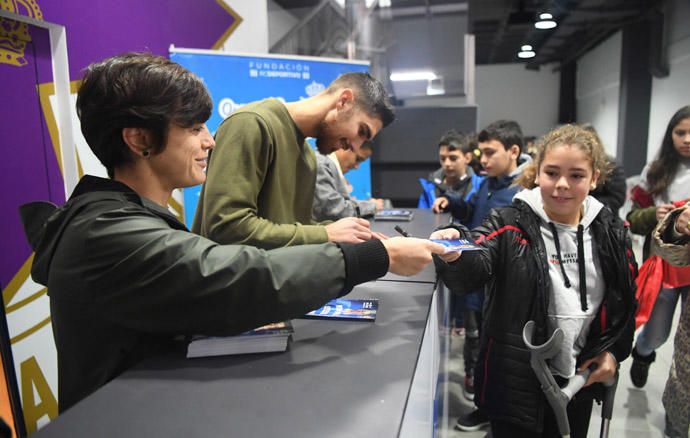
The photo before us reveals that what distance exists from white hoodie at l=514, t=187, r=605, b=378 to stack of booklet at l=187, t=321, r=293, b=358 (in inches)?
38.7

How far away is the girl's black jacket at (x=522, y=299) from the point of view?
57.7 inches

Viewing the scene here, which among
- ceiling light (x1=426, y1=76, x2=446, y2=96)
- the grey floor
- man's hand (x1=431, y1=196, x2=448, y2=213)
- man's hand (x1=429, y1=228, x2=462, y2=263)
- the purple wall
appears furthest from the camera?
ceiling light (x1=426, y1=76, x2=446, y2=96)

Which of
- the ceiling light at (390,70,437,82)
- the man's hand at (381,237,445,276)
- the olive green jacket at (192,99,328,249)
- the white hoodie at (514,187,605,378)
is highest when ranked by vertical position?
the ceiling light at (390,70,437,82)

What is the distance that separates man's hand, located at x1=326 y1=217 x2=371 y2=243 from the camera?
3.92 feet

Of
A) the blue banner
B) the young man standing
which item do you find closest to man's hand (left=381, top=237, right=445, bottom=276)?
the young man standing

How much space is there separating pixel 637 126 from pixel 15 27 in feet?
35.2

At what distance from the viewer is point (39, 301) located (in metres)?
2.23

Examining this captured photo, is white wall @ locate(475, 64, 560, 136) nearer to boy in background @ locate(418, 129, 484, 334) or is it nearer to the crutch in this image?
boy in background @ locate(418, 129, 484, 334)

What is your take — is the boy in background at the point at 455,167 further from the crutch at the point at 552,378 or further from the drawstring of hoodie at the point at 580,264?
the crutch at the point at 552,378

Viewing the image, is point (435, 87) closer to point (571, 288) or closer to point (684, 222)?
point (684, 222)

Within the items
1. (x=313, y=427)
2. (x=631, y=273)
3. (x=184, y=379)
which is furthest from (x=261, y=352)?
(x=631, y=273)

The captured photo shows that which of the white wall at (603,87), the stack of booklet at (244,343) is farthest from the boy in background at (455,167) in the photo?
the white wall at (603,87)

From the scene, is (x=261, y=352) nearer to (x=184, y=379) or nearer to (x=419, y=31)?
(x=184, y=379)

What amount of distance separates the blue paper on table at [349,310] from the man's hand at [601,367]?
0.81 metres
